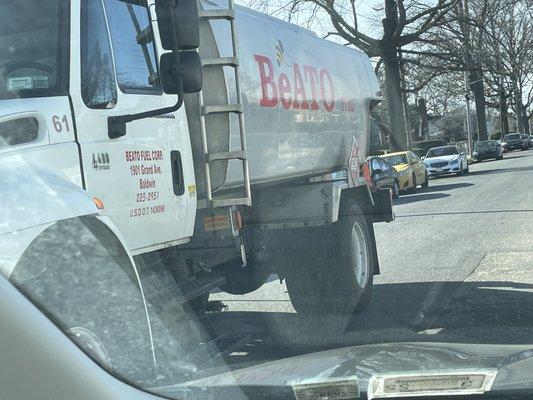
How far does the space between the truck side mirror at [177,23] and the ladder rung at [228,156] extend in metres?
1.20

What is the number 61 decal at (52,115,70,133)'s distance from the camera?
3674mm

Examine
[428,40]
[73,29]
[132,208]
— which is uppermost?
[428,40]

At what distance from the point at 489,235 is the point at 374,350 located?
30.7 feet

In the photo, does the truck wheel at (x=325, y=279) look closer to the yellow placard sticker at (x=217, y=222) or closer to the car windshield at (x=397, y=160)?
the yellow placard sticker at (x=217, y=222)

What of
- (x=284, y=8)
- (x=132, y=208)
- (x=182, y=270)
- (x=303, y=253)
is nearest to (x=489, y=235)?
(x=303, y=253)

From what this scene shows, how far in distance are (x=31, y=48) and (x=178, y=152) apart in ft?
4.25

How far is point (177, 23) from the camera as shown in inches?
150

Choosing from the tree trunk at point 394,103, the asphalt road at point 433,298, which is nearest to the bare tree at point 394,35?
the tree trunk at point 394,103

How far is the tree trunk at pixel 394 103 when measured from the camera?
111 feet

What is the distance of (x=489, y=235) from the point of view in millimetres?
12062

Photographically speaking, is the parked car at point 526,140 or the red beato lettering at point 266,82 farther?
the parked car at point 526,140

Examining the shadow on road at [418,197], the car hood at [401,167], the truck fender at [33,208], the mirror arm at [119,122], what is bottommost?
the shadow on road at [418,197]

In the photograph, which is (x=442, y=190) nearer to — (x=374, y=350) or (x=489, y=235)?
(x=489, y=235)

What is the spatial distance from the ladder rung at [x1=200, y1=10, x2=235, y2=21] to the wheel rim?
3.20m
